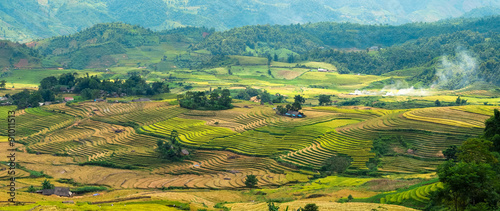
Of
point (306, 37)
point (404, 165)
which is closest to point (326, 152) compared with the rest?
point (404, 165)

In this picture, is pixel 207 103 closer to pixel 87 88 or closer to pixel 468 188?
pixel 87 88

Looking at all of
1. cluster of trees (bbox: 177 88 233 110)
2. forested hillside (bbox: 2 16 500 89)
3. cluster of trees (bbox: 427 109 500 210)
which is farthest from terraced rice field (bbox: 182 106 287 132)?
forested hillside (bbox: 2 16 500 89)

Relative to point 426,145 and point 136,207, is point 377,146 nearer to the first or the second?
point 426,145

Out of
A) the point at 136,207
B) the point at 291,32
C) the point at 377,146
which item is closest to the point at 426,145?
the point at 377,146

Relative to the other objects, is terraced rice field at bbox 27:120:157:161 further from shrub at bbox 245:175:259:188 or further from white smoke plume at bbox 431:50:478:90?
white smoke plume at bbox 431:50:478:90

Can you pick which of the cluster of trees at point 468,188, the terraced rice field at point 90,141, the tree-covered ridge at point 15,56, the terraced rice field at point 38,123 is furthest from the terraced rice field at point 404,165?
the tree-covered ridge at point 15,56

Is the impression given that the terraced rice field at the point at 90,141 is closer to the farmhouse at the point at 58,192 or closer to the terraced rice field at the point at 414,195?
the farmhouse at the point at 58,192
